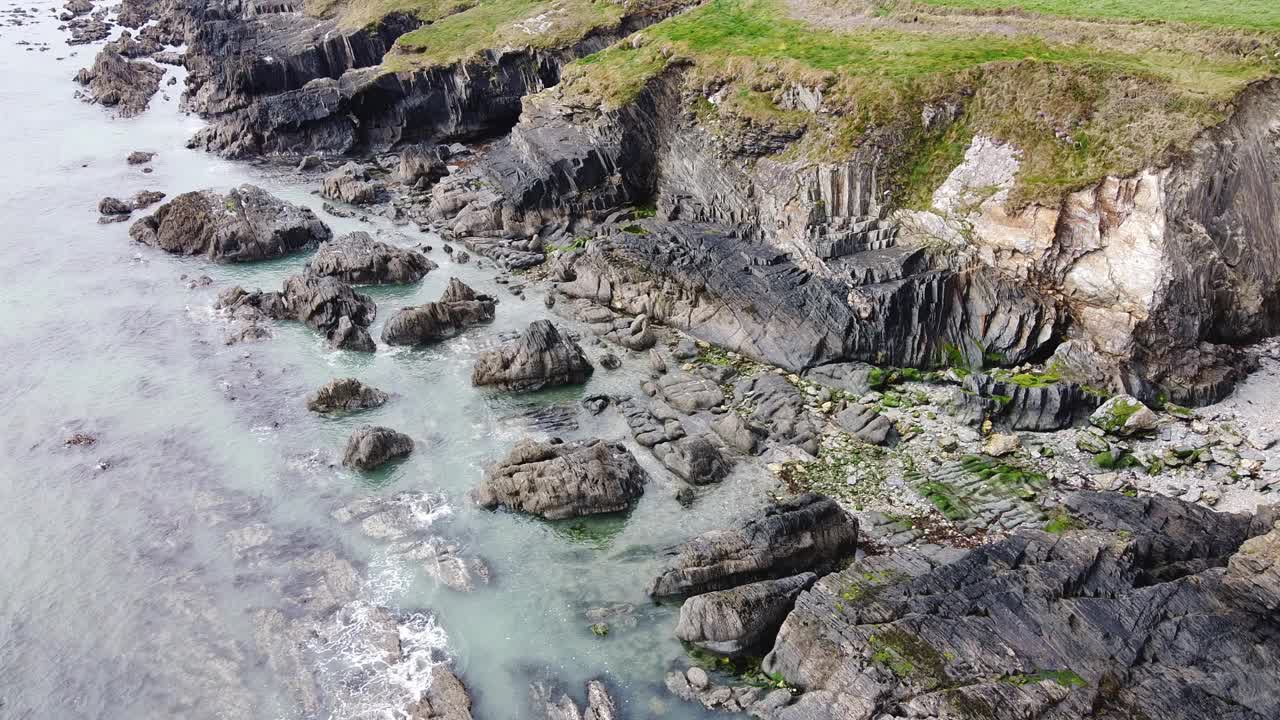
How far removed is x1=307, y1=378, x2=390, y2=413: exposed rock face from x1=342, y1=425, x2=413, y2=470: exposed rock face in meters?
3.18

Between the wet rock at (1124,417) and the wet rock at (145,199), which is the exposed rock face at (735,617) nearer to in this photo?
the wet rock at (1124,417)

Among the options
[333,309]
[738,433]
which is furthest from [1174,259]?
[333,309]

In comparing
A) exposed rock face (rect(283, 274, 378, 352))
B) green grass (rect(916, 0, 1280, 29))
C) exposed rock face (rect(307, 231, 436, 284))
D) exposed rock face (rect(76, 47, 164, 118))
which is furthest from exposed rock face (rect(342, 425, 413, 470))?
exposed rock face (rect(76, 47, 164, 118))

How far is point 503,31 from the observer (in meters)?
72.1

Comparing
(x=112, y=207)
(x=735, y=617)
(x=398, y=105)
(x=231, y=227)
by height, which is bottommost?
(x=735, y=617)

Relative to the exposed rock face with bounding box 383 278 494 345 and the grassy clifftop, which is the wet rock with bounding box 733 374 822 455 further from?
the exposed rock face with bounding box 383 278 494 345

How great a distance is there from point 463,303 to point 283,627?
21.5m

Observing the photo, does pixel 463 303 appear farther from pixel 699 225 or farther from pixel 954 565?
pixel 954 565

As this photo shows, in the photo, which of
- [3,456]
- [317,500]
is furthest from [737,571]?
[3,456]

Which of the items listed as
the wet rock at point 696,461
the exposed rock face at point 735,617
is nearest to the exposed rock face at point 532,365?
the wet rock at point 696,461

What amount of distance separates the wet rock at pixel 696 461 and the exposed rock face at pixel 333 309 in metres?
17.8

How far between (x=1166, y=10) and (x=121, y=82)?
294ft

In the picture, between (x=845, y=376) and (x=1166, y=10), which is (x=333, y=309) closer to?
(x=845, y=376)

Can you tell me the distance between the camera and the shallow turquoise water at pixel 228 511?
86.3ft
